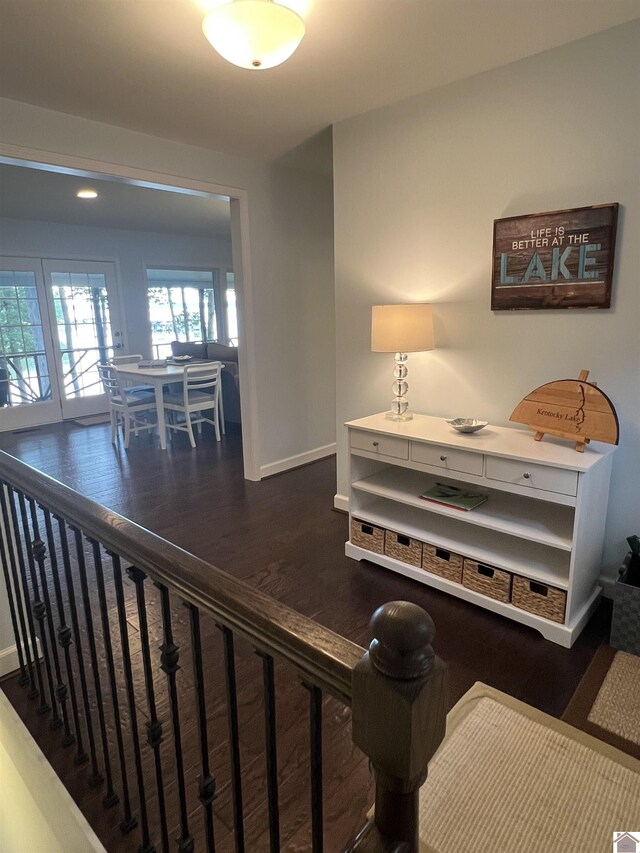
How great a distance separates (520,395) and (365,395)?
1019 mm

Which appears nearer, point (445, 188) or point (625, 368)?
point (625, 368)

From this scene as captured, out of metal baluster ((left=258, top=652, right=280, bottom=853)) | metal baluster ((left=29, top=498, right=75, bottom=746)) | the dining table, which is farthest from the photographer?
the dining table

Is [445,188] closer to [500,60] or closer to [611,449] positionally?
[500,60]

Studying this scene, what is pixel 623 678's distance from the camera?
73.4 inches

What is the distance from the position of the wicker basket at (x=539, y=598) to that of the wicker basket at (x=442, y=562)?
0.27m

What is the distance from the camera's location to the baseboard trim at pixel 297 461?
166 inches

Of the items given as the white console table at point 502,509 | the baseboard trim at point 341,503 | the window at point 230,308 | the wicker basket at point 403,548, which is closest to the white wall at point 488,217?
the white console table at point 502,509

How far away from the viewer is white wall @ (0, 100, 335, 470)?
135 inches

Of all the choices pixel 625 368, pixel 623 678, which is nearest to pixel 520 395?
pixel 625 368

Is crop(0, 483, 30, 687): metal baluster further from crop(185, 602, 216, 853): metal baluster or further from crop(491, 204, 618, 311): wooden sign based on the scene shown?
crop(491, 204, 618, 311): wooden sign

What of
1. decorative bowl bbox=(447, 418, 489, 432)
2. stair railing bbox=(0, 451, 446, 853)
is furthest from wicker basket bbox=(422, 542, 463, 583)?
stair railing bbox=(0, 451, 446, 853)

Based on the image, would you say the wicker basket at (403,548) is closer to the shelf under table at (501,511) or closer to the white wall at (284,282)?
the shelf under table at (501,511)

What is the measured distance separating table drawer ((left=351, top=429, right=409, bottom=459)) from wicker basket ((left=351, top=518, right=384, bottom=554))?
42cm

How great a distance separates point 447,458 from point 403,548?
1.90 ft
